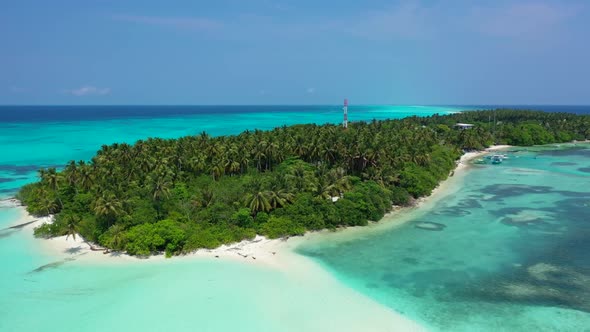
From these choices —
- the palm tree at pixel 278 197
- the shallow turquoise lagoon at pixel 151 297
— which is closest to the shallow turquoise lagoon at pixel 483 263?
the shallow turquoise lagoon at pixel 151 297

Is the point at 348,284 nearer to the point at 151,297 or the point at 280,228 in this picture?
the point at 280,228

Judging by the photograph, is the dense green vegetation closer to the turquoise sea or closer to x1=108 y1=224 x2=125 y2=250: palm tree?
x1=108 y1=224 x2=125 y2=250: palm tree

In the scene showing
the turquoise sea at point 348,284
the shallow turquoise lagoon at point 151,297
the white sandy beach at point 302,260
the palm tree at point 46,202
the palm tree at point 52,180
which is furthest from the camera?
the palm tree at point 52,180

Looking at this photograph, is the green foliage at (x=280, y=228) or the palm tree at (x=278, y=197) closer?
the green foliage at (x=280, y=228)

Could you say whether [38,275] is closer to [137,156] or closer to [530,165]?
[137,156]

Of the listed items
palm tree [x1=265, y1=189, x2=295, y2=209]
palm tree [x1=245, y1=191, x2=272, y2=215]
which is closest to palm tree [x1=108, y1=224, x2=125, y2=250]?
palm tree [x1=245, y1=191, x2=272, y2=215]

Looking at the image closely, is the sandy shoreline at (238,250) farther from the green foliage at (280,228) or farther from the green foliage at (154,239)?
the green foliage at (154,239)
